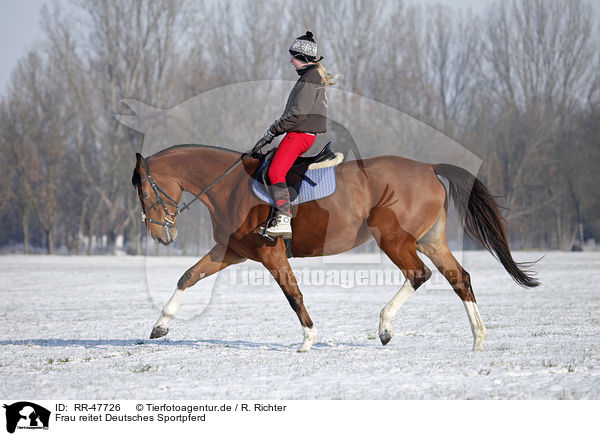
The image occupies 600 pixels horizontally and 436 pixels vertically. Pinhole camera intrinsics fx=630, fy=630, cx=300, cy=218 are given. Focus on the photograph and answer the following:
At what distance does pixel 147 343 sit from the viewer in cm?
729

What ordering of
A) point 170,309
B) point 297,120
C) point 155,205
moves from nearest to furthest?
point 297,120 < point 155,205 < point 170,309

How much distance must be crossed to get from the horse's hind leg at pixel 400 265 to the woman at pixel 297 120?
109 centimetres

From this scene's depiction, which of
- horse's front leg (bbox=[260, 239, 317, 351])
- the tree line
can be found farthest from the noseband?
the tree line

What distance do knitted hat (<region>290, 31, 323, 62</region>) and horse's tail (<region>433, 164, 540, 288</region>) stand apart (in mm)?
1910

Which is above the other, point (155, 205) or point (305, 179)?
point (305, 179)

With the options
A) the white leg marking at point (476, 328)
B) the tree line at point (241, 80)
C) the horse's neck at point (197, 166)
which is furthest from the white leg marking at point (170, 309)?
the tree line at point (241, 80)

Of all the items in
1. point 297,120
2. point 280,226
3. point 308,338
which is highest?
point 297,120

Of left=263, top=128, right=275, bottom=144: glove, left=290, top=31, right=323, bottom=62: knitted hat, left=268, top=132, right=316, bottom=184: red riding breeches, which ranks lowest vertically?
left=268, top=132, right=316, bottom=184: red riding breeches

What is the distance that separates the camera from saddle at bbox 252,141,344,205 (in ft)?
21.4

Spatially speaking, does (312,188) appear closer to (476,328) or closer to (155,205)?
(155,205)
